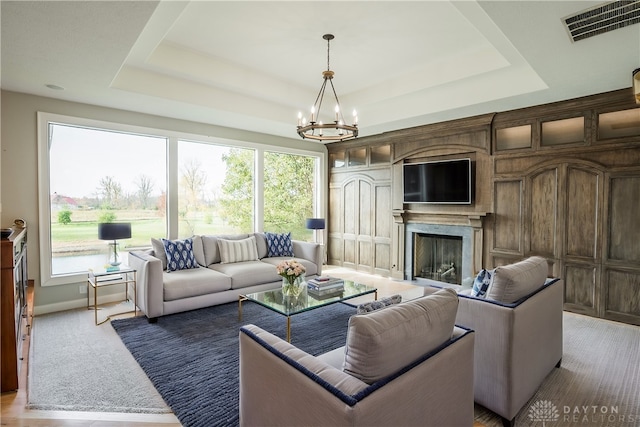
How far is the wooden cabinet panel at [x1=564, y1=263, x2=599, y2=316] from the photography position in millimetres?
4102

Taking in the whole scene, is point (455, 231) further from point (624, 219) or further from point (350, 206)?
point (350, 206)

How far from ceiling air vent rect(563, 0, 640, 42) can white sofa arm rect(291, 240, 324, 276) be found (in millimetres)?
4010

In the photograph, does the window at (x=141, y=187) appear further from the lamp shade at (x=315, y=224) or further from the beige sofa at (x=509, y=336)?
the beige sofa at (x=509, y=336)

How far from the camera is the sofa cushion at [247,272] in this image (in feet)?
14.7

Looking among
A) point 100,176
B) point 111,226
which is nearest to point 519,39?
point 111,226

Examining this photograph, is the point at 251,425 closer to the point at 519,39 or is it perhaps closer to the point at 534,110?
the point at 519,39

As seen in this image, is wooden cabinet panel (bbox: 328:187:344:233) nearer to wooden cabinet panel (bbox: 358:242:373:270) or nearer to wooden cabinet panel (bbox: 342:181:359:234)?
wooden cabinet panel (bbox: 342:181:359:234)

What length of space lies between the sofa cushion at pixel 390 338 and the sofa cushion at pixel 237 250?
150 inches

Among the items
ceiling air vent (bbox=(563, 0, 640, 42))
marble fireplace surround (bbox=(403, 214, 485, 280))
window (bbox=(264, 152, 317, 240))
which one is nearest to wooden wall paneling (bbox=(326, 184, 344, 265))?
window (bbox=(264, 152, 317, 240))

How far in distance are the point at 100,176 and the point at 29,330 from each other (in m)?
2.14

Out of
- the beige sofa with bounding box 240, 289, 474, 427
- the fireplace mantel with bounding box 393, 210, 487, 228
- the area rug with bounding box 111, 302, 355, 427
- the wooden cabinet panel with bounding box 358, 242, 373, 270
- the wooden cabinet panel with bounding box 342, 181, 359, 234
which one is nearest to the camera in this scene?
the beige sofa with bounding box 240, 289, 474, 427

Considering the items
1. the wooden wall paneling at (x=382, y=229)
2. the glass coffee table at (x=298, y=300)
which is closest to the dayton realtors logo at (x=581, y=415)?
the glass coffee table at (x=298, y=300)

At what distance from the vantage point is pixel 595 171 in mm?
4039

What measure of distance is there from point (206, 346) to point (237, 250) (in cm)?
198
